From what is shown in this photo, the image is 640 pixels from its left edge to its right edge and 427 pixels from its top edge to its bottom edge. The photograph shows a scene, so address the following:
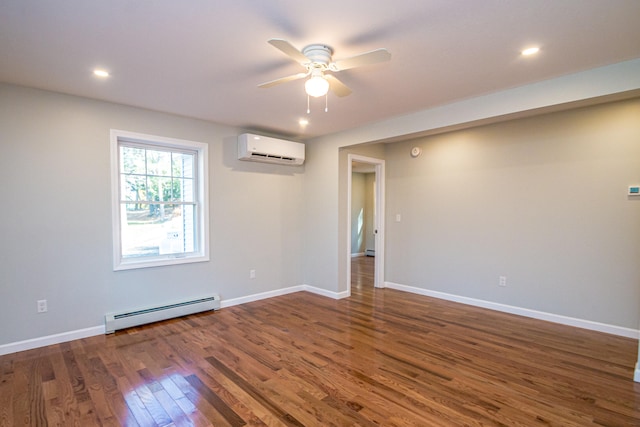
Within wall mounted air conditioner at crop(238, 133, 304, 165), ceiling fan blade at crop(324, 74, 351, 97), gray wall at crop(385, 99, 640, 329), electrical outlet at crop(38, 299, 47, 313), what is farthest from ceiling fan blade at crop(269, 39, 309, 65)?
electrical outlet at crop(38, 299, 47, 313)

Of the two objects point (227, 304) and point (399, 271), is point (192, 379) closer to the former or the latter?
point (227, 304)

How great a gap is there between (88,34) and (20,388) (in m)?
2.64

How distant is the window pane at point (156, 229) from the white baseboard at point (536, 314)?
11.4ft

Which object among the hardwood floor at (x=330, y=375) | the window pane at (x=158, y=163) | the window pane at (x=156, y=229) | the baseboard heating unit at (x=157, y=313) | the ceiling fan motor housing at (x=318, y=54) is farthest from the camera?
the window pane at (x=158, y=163)

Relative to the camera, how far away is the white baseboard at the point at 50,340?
2.98 metres

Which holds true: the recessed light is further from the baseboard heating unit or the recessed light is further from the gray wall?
the gray wall

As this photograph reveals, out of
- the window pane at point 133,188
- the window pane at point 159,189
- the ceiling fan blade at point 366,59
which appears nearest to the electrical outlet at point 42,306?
the window pane at point 133,188

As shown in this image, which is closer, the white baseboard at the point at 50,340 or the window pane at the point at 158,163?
the white baseboard at the point at 50,340

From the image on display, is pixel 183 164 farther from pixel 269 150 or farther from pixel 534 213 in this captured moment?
pixel 534 213

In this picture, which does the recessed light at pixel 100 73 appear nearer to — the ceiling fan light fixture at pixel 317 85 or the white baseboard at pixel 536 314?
the ceiling fan light fixture at pixel 317 85

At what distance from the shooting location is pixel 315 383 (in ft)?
8.18

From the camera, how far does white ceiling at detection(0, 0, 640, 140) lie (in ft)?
6.04

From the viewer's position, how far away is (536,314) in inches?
153

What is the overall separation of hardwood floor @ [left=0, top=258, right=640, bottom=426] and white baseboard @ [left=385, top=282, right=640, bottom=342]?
11 centimetres
